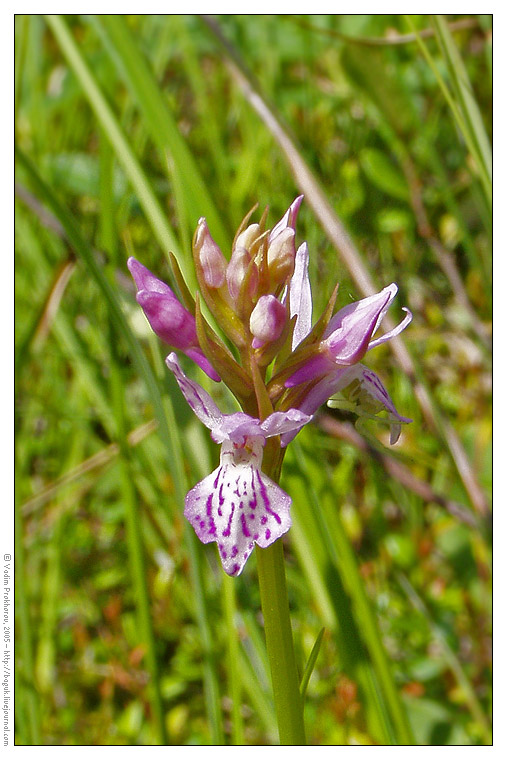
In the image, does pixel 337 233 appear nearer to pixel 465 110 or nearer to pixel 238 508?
pixel 465 110

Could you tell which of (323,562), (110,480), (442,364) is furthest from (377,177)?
(323,562)

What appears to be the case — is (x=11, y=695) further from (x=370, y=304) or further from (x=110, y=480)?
(x=370, y=304)

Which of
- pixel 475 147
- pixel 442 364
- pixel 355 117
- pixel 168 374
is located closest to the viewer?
pixel 168 374

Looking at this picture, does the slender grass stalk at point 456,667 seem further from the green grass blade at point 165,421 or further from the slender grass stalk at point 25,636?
the slender grass stalk at point 25,636

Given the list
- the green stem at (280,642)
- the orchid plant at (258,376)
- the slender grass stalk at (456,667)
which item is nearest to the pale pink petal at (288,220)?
the orchid plant at (258,376)

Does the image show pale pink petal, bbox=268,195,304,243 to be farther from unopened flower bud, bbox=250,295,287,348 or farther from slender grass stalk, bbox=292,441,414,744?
slender grass stalk, bbox=292,441,414,744

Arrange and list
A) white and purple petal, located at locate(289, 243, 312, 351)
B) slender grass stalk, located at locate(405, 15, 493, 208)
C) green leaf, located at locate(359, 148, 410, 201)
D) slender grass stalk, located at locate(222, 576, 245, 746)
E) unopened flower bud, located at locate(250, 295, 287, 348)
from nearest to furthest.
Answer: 1. unopened flower bud, located at locate(250, 295, 287, 348)
2. white and purple petal, located at locate(289, 243, 312, 351)
3. slender grass stalk, located at locate(222, 576, 245, 746)
4. slender grass stalk, located at locate(405, 15, 493, 208)
5. green leaf, located at locate(359, 148, 410, 201)

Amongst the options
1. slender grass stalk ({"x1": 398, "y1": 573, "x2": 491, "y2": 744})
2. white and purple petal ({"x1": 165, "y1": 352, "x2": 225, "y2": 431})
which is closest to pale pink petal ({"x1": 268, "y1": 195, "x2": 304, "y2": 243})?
white and purple petal ({"x1": 165, "y1": 352, "x2": 225, "y2": 431})
